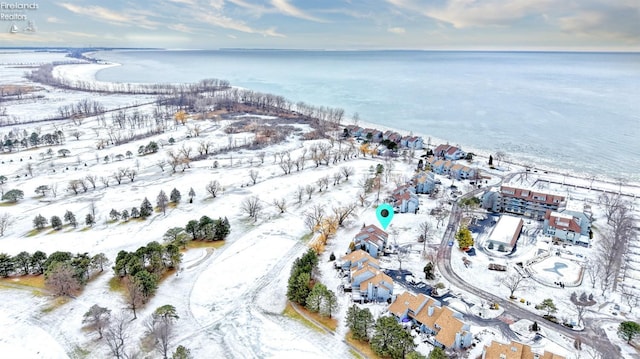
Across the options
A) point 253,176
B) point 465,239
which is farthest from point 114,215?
point 465,239

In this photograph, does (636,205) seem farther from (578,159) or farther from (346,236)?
(346,236)

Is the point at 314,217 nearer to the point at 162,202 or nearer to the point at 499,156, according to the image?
the point at 162,202

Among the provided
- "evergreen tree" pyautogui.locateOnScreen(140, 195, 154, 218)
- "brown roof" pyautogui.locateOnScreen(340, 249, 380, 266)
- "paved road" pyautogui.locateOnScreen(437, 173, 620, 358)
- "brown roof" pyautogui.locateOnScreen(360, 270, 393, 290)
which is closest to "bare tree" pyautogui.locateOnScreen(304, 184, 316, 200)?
"brown roof" pyautogui.locateOnScreen(340, 249, 380, 266)

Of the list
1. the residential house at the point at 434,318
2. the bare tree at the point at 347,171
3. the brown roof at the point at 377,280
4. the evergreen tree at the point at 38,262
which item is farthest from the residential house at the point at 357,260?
the evergreen tree at the point at 38,262

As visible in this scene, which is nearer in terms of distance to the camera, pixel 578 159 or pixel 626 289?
pixel 626 289

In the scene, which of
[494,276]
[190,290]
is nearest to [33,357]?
[190,290]

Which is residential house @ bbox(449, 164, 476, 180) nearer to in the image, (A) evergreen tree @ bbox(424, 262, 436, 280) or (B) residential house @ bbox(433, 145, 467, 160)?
(B) residential house @ bbox(433, 145, 467, 160)

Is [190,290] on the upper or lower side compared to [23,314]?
upper
